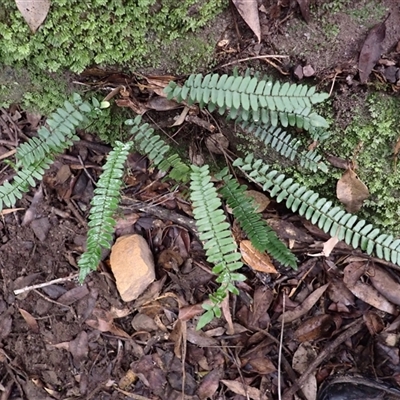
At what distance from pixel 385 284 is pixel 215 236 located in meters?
1.36

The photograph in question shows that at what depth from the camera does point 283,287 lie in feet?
10.8

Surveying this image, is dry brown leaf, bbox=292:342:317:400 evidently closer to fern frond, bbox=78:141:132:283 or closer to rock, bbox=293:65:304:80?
fern frond, bbox=78:141:132:283

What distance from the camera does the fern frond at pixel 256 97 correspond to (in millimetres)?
2623

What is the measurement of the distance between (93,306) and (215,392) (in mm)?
1031

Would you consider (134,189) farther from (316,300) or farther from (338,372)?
(338,372)

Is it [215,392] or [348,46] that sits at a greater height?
[348,46]

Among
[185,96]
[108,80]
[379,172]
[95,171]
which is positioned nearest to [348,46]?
[379,172]

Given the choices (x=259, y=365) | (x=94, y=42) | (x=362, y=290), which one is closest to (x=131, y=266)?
(x=259, y=365)

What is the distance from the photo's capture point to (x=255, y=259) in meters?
3.22

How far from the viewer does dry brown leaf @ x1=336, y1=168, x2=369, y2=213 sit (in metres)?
2.99

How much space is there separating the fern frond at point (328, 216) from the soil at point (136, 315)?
1.28 feet

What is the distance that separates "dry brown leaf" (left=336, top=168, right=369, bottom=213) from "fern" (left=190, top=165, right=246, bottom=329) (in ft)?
2.87

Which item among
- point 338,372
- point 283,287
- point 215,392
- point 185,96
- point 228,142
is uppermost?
point 185,96

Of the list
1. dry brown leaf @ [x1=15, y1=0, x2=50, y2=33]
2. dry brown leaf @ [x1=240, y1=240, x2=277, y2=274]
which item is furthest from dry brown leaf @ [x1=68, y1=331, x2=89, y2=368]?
dry brown leaf @ [x1=15, y1=0, x2=50, y2=33]
